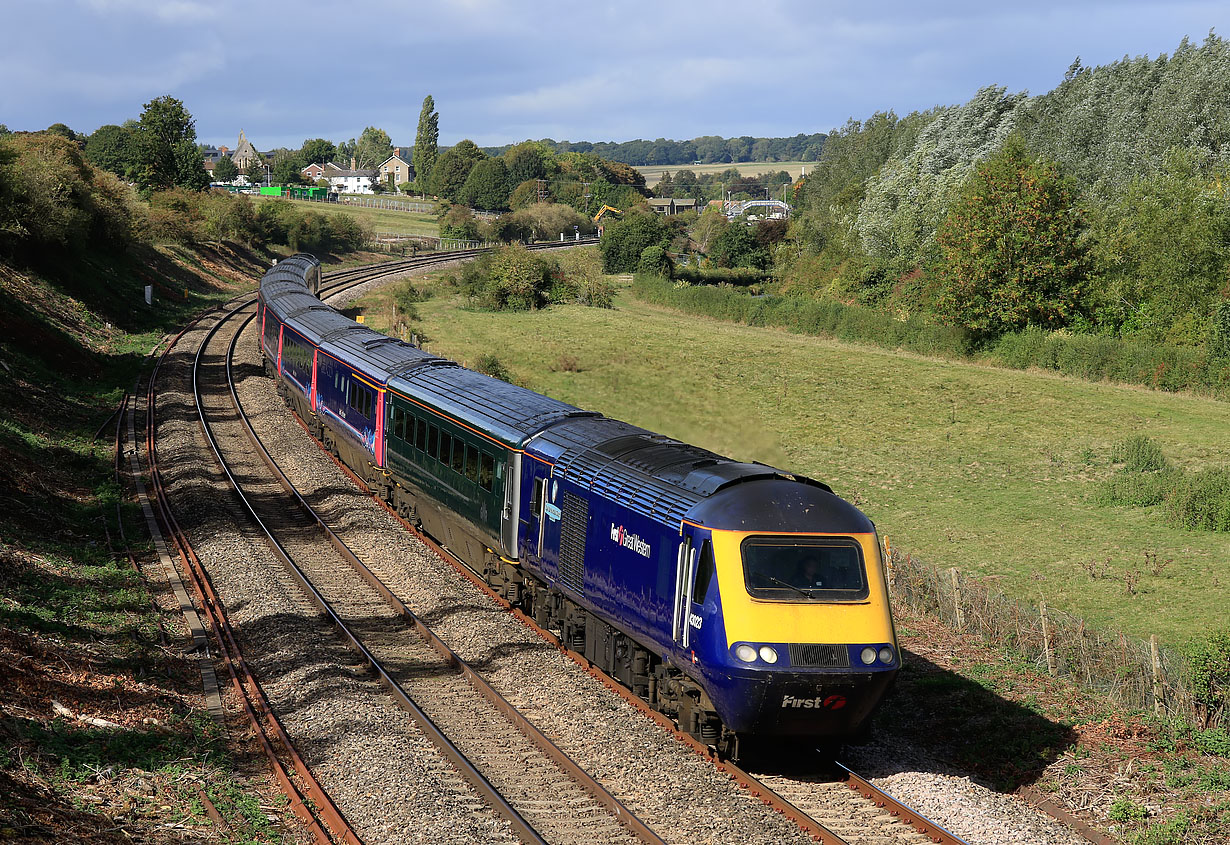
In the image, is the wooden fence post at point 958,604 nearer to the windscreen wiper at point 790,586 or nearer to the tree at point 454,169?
the windscreen wiper at point 790,586

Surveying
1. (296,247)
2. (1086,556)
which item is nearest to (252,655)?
(1086,556)

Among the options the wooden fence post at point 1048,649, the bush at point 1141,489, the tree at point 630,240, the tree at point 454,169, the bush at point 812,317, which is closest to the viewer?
the wooden fence post at point 1048,649

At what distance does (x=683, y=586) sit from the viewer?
1255 cm

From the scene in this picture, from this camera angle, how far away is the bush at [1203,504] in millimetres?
26344

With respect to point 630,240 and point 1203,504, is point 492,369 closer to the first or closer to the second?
point 1203,504

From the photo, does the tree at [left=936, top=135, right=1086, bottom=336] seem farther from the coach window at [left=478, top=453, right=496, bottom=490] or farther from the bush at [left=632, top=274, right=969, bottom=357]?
the coach window at [left=478, top=453, right=496, bottom=490]

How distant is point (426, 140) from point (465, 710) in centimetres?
18851

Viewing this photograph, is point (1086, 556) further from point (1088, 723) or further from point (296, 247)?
point (296, 247)

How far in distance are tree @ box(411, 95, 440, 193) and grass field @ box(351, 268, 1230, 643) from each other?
13683 centimetres

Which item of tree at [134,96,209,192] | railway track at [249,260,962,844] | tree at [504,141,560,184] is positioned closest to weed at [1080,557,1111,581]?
railway track at [249,260,962,844]

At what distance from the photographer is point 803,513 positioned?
40.2 ft

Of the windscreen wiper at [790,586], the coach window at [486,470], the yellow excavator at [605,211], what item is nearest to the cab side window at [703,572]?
the windscreen wiper at [790,586]

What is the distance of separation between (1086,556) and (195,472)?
22721 mm

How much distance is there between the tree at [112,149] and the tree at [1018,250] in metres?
79.5
